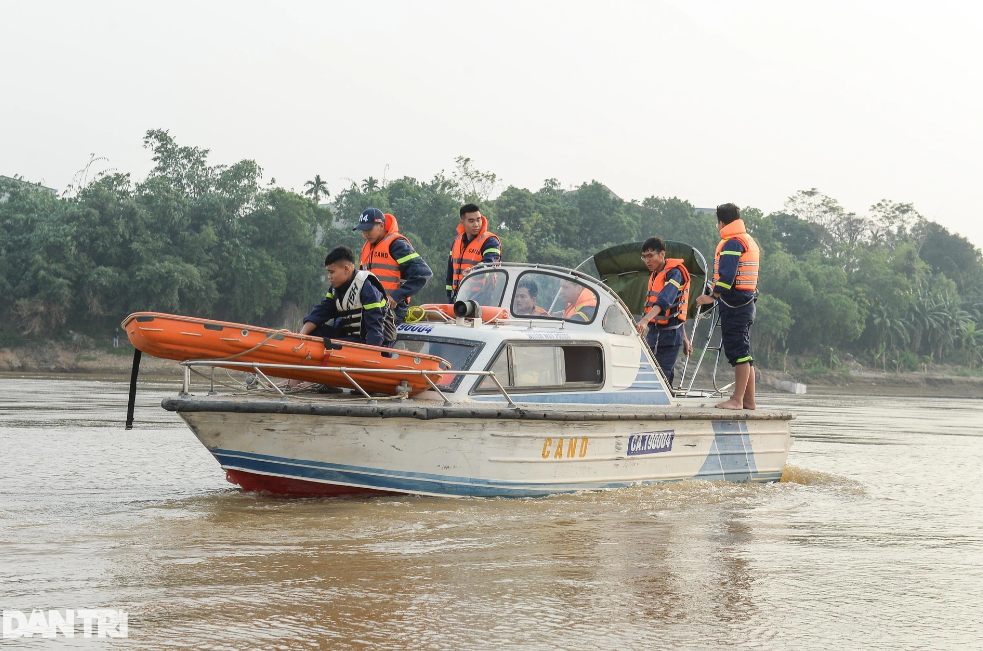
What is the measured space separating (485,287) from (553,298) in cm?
63

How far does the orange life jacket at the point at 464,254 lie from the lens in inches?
401

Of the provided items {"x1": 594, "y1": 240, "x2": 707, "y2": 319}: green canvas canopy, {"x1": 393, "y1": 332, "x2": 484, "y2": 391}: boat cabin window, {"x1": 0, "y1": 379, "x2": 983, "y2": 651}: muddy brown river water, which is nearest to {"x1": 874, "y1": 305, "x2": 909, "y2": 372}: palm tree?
{"x1": 594, "y1": 240, "x2": 707, "y2": 319}: green canvas canopy

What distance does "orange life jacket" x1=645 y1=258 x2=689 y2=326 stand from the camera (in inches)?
386

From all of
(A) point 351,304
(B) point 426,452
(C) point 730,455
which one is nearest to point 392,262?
(A) point 351,304

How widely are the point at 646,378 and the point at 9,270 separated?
45304mm

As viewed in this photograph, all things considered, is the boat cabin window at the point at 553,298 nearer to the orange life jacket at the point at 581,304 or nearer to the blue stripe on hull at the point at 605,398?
the orange life jacket at the point at 581,304

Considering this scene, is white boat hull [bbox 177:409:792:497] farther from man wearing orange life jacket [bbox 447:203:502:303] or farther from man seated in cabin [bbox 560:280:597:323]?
man wearing orange life jacket [bbox 447:203:502:303]

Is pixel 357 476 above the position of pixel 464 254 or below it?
below

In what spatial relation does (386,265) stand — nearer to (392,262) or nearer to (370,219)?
(392,262)

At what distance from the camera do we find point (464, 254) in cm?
1024

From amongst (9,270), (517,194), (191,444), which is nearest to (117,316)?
(9,270)

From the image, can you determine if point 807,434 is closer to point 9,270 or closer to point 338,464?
point 338,464

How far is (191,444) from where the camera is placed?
12680 mm

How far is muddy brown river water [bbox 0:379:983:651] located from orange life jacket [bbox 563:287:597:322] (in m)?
1.69
